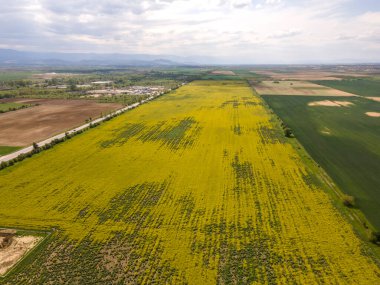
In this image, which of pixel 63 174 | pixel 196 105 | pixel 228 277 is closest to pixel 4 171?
pixel 63 174

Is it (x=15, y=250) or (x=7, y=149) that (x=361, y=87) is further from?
(x=15, y=250)

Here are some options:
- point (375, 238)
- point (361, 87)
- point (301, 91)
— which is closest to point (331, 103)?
point (301, 91)

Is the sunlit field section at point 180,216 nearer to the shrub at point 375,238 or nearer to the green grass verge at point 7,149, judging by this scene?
the shrub at point 375,238

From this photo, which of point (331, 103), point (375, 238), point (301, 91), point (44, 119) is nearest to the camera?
point (375, 238)

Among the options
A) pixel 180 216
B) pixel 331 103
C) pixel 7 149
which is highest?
pixel 331 103

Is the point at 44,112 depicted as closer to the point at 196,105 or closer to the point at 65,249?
the point at 196,105

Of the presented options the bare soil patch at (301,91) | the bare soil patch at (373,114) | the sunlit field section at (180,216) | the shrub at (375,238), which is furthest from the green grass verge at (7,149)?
the bare soil patch at (301,91)
